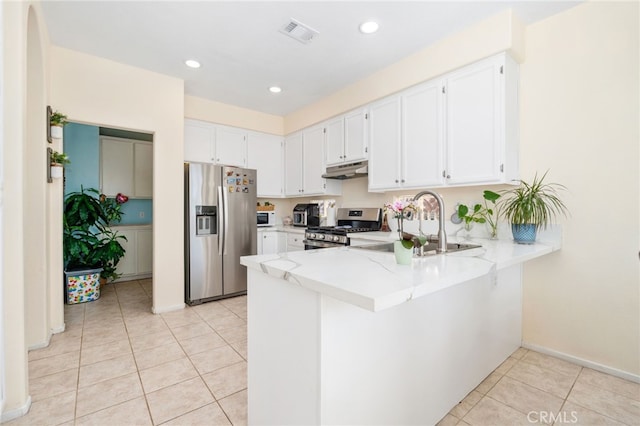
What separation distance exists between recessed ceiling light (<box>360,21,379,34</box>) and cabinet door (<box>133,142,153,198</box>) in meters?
4.23

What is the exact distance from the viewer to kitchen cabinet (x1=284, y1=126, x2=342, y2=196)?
4.07 metres

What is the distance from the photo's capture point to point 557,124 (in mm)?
2256

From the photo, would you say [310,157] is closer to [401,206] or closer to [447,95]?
[447,95]

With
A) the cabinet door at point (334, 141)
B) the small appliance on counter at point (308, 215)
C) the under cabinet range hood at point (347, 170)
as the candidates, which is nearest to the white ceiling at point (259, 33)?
the cabinet door at point (334, 141)

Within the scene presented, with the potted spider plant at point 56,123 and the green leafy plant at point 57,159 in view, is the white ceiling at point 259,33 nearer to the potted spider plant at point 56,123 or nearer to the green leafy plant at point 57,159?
the potted spider plant at point 56,123

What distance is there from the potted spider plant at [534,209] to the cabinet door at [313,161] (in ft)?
7.67

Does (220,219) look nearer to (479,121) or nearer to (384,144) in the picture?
(384,144)

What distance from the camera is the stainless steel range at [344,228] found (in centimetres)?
339

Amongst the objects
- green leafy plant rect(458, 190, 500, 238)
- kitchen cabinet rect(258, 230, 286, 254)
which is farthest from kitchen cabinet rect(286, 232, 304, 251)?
green leafy plant rect(458, 190, 500, 238)

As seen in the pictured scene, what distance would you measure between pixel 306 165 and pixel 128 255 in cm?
321

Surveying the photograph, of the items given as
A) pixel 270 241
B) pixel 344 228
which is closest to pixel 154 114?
pixel 270 241

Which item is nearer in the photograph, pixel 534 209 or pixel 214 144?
pixel 534 209

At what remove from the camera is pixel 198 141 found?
12.9 ft

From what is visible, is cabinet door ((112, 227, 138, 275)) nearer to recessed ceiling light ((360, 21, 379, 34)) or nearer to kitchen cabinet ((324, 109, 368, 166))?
kitchen cabinet ((324, 109, 368, 166))
